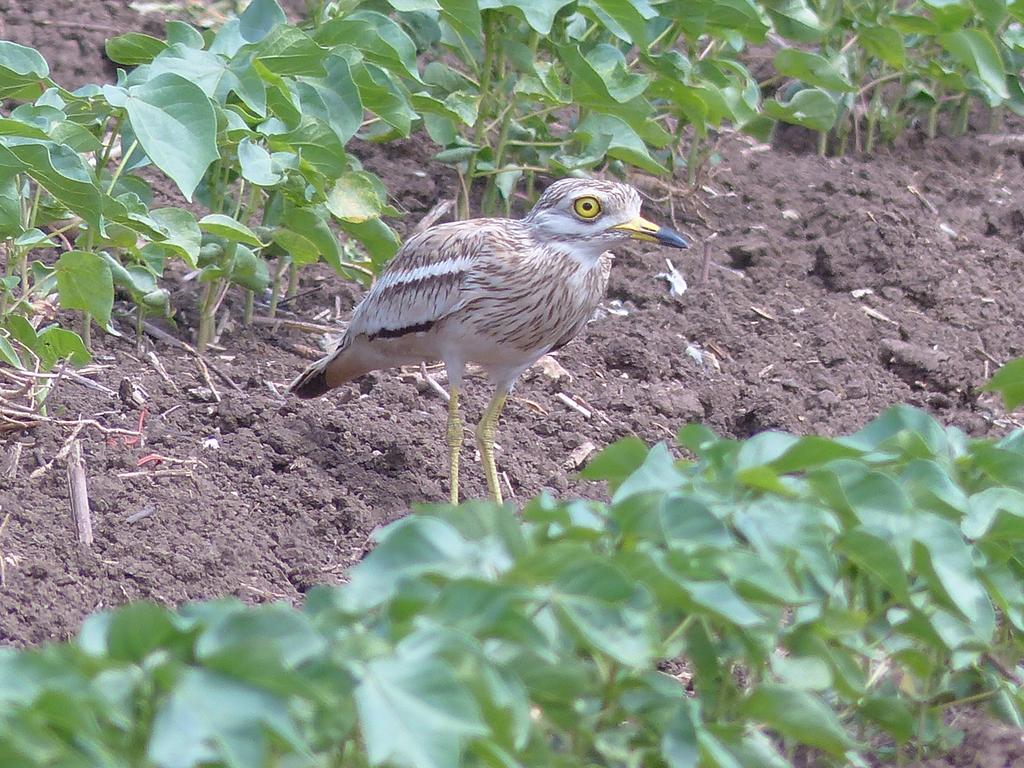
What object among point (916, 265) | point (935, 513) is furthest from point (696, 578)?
point (916, 265)

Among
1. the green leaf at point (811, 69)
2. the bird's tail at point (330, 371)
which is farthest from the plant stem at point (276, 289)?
the green leaf at point (811, 69)

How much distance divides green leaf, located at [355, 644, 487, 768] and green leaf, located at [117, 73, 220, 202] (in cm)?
222

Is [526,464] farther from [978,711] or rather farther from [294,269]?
[978,711]

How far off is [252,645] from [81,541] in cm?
214

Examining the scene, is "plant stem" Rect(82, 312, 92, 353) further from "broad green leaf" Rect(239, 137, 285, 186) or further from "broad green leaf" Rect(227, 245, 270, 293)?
"broad green leaf" Rect(239, 137, 285, 186)

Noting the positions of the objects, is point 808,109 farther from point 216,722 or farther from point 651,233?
point 216,722

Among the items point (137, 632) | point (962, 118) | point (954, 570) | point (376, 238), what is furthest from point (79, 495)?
point (962, 118)

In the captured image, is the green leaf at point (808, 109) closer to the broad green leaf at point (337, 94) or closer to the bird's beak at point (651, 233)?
the bird's beak at point (651, 233)

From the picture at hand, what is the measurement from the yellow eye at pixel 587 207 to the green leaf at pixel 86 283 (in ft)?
4.74

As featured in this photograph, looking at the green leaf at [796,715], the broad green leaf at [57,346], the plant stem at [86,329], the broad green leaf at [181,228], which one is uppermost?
the green leaf at [796,715]

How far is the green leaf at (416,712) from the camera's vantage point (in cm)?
187

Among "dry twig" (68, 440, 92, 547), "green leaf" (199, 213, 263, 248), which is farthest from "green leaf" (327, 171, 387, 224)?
"dry twig" (68, 440, 92, 547)

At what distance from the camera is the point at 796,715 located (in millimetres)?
2357

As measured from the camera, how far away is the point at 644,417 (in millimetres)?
5086
